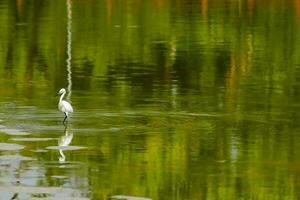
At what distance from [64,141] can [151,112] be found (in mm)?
4431

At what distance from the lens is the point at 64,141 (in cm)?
2239

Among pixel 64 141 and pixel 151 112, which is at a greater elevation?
pixel 64 141

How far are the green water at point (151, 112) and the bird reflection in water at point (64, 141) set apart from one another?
4 centimetres

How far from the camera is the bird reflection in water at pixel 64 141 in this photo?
2076 cm

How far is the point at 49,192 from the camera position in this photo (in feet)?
58.0

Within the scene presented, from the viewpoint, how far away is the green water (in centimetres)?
1895

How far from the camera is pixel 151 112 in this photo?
26.5 metres

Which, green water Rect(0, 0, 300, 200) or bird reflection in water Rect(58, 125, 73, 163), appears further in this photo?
bird reflection in water Rect(58, 125, 73, 163)

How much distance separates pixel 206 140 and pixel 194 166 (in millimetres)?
2683

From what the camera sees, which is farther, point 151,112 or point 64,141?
point 151,112

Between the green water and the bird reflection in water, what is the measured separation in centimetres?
4

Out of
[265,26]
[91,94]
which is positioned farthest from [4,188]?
[265,26]

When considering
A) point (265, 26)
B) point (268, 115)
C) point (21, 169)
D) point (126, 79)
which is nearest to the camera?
point (21, 169)

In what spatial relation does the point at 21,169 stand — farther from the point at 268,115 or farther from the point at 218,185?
the point at 268,115
